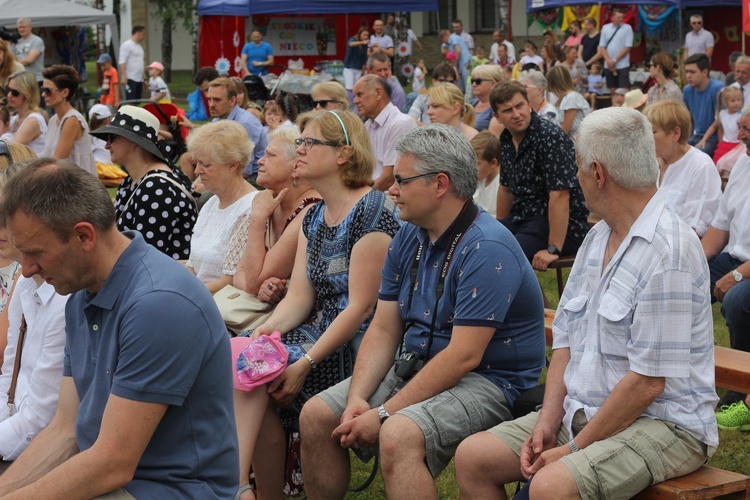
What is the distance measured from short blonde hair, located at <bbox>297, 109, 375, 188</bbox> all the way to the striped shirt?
139cm

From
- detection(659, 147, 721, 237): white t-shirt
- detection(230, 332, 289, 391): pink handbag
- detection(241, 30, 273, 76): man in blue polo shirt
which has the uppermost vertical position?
detection(241, 30, 273, 76): man in blue polo shirt

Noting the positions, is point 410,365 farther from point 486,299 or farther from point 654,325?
point 654,325

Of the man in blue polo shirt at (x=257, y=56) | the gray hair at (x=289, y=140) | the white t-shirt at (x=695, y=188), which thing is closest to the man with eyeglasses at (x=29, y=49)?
the man in blue polo shirt at (x=257, y=56)

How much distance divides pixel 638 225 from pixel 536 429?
73 cm

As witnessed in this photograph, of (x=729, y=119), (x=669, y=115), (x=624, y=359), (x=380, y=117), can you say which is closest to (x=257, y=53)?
(x=729, y=119)

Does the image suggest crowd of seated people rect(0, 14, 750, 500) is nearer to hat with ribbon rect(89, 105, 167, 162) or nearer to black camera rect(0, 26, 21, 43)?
hat with ribbon rect(89, 105, 167, 162)

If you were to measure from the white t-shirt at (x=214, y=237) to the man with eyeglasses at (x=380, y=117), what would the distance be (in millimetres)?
3271

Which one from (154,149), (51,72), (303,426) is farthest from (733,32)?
(303,426)

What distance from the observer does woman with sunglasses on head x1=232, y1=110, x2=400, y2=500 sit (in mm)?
4039

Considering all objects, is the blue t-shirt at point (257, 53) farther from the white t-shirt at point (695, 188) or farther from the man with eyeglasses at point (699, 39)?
the white t-shirt at point (695, 188)

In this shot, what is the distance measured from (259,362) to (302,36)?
2347cm

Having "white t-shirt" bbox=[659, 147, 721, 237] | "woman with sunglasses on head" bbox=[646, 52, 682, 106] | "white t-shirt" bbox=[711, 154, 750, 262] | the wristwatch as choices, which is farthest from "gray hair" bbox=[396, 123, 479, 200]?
"woman with sunglasses on head" bbox=[646, 52, 682, 106]

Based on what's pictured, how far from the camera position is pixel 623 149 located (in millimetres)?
3051

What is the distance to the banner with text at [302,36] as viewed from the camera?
85.8 ft
